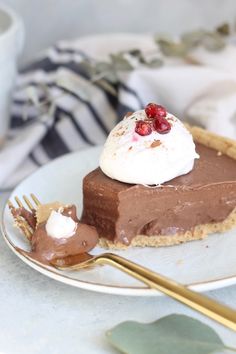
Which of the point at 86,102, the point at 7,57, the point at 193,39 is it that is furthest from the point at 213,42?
the point at 7,57

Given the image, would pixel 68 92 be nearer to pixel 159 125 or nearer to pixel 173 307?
pixel 159 125

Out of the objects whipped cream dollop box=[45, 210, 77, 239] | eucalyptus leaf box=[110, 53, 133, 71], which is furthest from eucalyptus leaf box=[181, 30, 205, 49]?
whipped cream dollop box=[45, 210, 77, 239]

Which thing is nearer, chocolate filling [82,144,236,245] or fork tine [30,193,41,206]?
chocolate filling [82,144,236,245]

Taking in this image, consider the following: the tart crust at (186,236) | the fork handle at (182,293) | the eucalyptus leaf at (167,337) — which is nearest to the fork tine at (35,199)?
the tart crust at (186,236)

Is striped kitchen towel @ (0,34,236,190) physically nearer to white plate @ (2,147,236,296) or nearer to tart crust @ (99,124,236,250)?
white plate @ (2,147,236,296)

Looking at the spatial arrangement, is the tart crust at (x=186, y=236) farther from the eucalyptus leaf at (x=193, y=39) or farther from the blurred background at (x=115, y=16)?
the blurred background at (x=115, y=16)

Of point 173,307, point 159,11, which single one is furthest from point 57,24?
point 173,307

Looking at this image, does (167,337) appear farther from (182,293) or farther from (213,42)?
(213,42)
